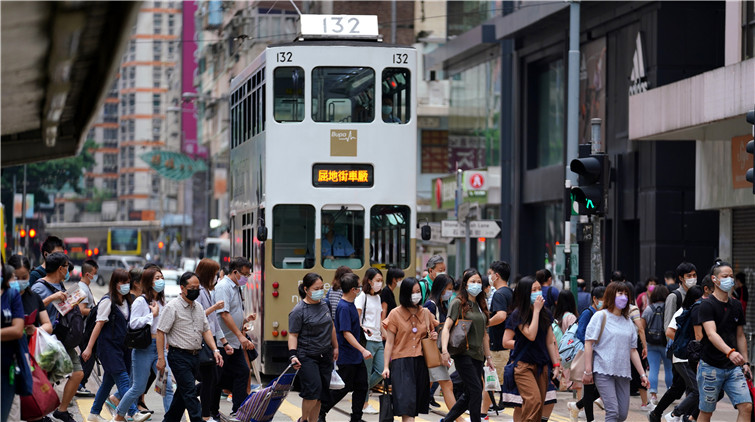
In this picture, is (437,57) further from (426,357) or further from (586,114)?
(426,357)

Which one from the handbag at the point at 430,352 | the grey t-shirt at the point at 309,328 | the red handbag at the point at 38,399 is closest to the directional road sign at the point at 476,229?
the handbag at the point at 430,352

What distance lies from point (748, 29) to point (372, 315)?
10.6 metres

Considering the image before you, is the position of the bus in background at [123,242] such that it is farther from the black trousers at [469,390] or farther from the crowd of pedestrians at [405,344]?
the black trousers at [469,390]

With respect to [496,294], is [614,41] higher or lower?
higher

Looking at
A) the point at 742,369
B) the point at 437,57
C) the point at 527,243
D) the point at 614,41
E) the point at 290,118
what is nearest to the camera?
the point at 742,369

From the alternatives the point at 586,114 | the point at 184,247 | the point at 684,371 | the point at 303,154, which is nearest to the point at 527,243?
the point at 586,114

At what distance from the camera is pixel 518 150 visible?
123 feet

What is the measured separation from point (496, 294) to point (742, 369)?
2405 mm

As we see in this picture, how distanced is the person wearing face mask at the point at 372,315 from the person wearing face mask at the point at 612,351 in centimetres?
280

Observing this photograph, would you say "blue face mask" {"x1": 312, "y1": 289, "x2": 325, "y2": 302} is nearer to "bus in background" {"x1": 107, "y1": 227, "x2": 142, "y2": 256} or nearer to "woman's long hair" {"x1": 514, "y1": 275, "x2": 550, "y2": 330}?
"woman's long hair" {"x1": 514, "y1": 275, "x2": 550, "y2": 330}

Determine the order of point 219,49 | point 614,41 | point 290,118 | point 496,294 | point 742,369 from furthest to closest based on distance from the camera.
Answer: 1. point 219,49
2. point 614,41
3. point 290,118
4. point 496,294
5. point 742,369

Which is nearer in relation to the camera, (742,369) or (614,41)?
(742,369)

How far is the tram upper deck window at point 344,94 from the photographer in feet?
60.2

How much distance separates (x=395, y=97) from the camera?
18.4m
